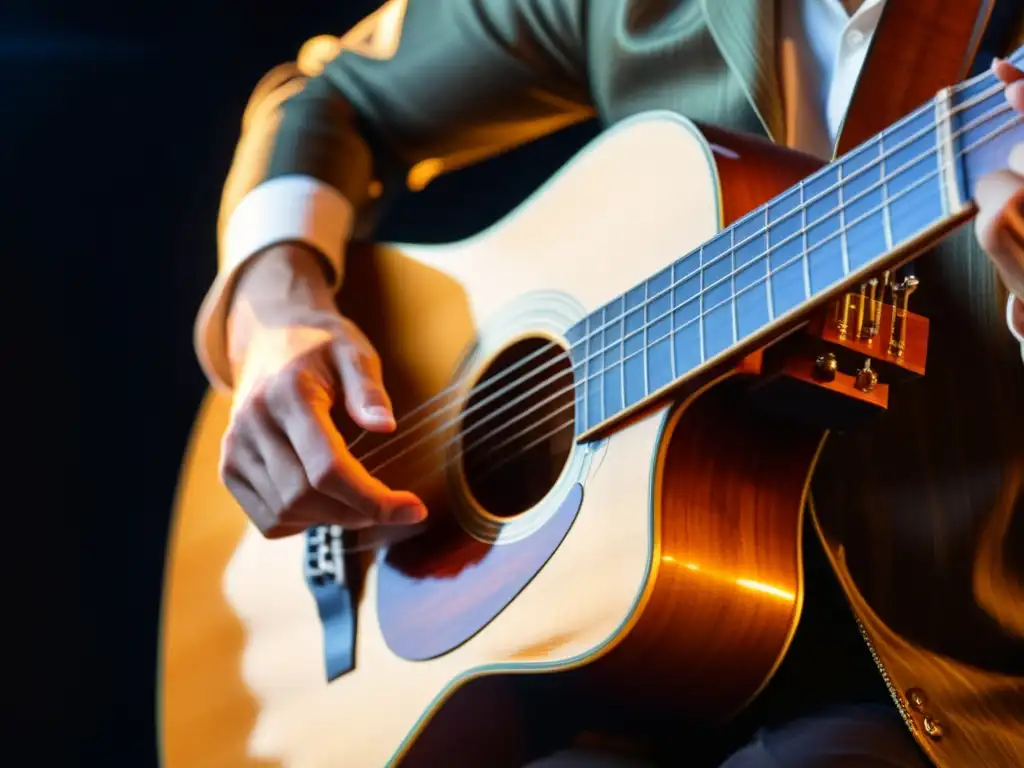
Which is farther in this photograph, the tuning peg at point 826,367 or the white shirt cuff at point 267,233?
the white shirt cuff at point 267,233

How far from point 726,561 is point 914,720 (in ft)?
0.45

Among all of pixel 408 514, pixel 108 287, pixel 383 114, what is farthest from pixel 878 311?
pixel 108 287

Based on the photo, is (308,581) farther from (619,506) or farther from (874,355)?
(874,355)

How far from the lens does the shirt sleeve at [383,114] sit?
975 millimetres

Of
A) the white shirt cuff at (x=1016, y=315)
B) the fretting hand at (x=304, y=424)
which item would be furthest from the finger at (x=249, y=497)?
the white shirt cuff at (x=1016, y=315)

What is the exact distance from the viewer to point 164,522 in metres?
1.36

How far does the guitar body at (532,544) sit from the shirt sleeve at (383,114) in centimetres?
12

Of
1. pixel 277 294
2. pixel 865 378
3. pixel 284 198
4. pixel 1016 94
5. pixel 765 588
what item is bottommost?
pixel 765 588

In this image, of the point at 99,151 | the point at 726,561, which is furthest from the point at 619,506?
the point at 99,151

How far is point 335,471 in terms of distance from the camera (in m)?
0.72

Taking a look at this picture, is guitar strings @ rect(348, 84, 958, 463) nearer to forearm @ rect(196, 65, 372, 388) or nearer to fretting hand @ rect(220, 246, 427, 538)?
fretting hand @ rect(220, 246, 427, 538)

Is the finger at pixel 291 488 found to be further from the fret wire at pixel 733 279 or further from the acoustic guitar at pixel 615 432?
the fret wire at pixel 733 279

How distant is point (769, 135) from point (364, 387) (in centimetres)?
38

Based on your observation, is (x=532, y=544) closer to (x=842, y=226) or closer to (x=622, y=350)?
(x=622, y=350)
